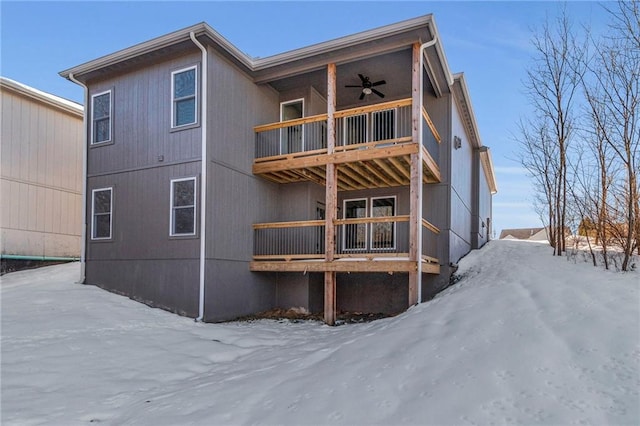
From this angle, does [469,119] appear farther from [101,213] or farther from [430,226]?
[101,213]

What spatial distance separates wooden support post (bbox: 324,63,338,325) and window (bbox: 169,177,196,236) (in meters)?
3.09

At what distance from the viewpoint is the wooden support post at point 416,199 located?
8516mm

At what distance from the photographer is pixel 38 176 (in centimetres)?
1291

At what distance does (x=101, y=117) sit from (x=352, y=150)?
6.92 meters

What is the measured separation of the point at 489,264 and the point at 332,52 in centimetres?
695

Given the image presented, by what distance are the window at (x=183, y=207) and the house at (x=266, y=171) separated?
0.11 ft

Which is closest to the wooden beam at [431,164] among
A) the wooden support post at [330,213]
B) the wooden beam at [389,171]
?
the wooden beam at [389,171]

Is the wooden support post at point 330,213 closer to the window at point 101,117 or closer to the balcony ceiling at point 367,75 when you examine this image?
the balcony ceiling at point 367,75

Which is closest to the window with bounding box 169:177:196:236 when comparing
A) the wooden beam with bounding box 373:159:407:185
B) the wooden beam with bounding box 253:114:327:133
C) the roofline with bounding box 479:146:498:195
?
the wooden beam with bounding box 253:114:327:133

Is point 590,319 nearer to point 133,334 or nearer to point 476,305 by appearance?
point 476,305

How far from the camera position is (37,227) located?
504 inches

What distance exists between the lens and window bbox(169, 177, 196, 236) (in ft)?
30.9

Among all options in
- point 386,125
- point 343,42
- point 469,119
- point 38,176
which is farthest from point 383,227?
point 38,176

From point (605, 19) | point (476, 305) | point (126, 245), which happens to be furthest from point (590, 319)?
point (126, 245)
